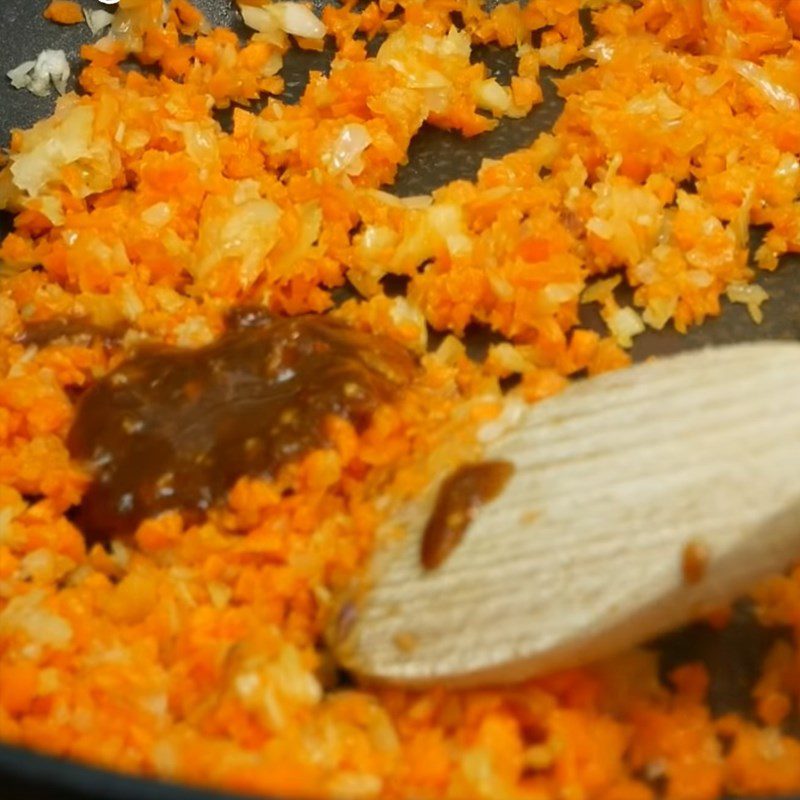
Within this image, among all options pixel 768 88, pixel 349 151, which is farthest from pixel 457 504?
pixel 768 88

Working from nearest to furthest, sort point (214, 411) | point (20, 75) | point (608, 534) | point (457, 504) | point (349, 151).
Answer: point (608, 534)
point (457, 504)
point (214, 411)
point (349, 151)
point (20, 75)

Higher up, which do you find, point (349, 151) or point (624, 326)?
point (349, 151)

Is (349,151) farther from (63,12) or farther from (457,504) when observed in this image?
(457,504)

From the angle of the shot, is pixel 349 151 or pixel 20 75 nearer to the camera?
pixel 349 151

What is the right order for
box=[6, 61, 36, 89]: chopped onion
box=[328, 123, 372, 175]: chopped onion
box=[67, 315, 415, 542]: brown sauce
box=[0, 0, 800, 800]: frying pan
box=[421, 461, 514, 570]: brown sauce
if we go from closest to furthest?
box=[0, 0, 800, 800]: frying pan < box=[421, 461, 514, 570]: brown sauce < box=[67, 315, 415, 542]: brown sauce < box=[328, 123, 372, 175]: chopped onion < box=[6, 61, 36, 89]: chopped onion

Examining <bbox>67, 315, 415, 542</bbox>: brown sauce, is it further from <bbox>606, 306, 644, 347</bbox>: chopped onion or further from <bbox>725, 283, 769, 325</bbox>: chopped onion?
<bbox>725, 283, 769, 325</bbox>: chopped onion

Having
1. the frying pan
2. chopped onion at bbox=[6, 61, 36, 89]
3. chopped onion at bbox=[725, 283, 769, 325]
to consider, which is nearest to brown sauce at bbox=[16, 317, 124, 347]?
the frying pan
